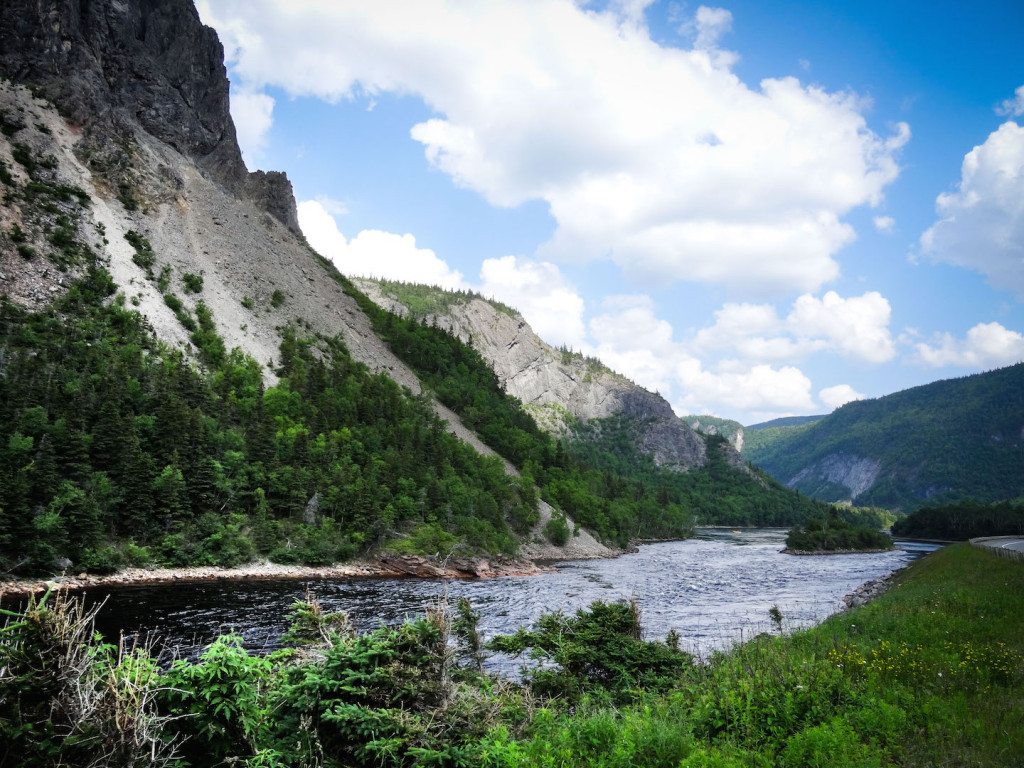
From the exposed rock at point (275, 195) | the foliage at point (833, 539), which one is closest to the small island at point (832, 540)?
the foliage at point (833, 539)

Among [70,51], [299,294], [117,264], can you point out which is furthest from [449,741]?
[70,51]

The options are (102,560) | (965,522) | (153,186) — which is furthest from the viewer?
(965,522)

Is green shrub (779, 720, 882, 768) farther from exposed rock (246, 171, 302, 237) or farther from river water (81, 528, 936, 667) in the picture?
exposed rock (246, 171, 302, 237)

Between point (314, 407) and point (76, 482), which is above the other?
point (314, 407)

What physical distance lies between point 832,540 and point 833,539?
570 millimetres

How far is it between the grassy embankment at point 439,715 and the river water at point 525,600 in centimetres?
910

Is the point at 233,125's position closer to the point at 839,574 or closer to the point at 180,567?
the point at 180,567

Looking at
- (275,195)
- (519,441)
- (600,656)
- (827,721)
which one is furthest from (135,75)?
(827,721)

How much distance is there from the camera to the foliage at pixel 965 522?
136250 mm

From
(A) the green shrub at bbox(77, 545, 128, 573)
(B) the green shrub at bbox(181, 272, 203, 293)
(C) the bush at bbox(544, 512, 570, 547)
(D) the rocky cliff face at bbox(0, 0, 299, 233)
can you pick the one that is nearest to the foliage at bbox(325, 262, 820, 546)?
(C) the bush at bbox(544, 512, 570, 547)

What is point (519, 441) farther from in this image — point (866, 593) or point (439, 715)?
point (439, 715)

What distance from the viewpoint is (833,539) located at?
403 feet

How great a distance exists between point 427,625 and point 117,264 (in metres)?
99.5

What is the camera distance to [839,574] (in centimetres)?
7706
